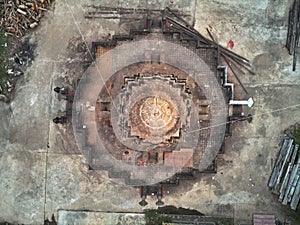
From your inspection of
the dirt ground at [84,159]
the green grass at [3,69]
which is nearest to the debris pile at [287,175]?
the dirt ground at [84,159]

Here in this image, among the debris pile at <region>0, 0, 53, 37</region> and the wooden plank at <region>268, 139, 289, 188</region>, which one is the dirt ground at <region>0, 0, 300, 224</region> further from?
the debris pile at <region>0, 0, 53, 37</region>

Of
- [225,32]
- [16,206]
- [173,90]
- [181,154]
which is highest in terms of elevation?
[225,32]

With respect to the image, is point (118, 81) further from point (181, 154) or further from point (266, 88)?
point (266, 88)

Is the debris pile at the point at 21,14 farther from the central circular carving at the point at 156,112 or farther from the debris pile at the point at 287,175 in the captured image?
the debris pile at the point at 287,175

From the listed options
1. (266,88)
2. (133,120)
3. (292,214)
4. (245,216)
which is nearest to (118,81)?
(133,120)

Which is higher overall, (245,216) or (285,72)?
(285,72)

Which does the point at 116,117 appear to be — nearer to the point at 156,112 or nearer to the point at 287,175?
the point at 156,112

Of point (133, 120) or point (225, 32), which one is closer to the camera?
point (133, 120)
